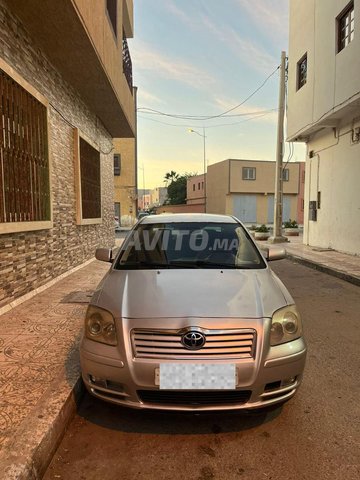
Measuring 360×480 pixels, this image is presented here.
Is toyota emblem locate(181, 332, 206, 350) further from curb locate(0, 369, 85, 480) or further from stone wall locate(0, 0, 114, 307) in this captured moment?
stone wall locate(0, 0, 114, 307)

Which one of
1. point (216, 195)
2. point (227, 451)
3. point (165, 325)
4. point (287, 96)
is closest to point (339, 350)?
point (227, 451)

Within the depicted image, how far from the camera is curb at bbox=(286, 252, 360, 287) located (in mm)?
8072

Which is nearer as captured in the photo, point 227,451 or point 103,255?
point 227,451

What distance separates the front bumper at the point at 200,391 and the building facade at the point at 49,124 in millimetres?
3101

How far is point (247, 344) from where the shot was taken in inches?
97.5

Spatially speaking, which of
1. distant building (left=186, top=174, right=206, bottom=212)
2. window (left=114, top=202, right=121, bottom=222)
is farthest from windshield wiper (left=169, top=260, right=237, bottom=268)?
distant building (left=186, top=174, right=206, bottom=212)

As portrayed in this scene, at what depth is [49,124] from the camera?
6.92 meters

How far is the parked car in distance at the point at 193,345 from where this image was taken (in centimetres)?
239

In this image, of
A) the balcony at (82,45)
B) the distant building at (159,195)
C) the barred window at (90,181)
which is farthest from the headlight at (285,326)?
the distant building at (159,195)

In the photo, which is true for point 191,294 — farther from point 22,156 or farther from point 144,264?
point 22,156

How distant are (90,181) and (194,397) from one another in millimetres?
9114

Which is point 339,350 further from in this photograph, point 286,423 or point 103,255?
point 103,255

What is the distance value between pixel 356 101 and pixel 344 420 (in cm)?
944

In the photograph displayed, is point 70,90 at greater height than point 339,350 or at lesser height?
greater
